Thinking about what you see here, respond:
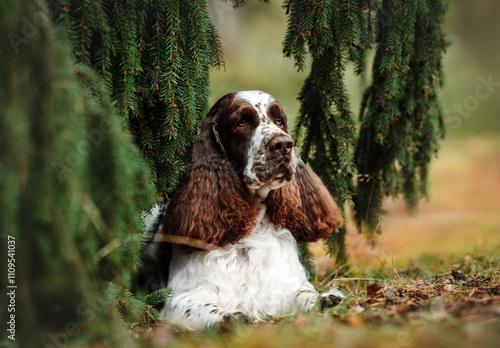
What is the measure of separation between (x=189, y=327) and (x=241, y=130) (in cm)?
116

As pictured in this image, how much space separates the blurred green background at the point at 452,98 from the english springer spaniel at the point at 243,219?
2.35 m

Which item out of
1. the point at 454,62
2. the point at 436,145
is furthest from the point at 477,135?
the point at 436,145

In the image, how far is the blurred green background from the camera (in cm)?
601

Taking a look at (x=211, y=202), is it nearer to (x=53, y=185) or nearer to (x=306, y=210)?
(x=306, y=210)

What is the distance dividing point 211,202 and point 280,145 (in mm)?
556

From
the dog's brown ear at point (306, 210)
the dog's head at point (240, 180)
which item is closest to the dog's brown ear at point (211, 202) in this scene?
the dog's head at point (240, 180)

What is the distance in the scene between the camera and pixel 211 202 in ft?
9.25

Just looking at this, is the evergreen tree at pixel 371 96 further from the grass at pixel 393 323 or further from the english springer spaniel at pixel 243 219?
the grass at pixel 393 323

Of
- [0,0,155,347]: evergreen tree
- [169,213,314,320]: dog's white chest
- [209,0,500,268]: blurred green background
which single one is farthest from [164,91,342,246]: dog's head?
[209,0,500,268]: blurred green background

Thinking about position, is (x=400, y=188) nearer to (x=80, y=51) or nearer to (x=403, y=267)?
(x=403, y=267)

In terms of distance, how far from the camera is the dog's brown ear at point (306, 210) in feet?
9.64

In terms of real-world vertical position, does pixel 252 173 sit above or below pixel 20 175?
above

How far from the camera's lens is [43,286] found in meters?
1.60

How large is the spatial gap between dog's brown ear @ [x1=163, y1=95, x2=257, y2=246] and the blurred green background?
254 cm
